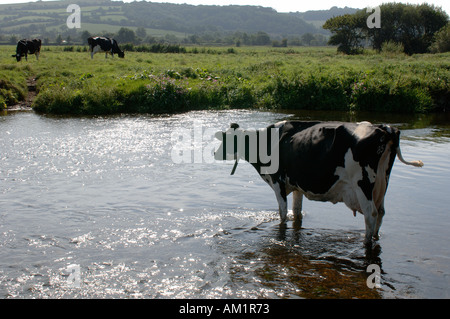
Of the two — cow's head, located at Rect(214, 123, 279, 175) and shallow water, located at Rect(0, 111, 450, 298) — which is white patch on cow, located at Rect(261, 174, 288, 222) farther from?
shallow water, located at Rect(0, 111, 450, 298)

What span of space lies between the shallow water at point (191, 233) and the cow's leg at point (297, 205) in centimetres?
22

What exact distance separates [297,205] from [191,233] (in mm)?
2054

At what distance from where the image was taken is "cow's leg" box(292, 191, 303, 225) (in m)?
8.67

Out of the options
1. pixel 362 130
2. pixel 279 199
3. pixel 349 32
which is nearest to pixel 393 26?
pixel 349 32

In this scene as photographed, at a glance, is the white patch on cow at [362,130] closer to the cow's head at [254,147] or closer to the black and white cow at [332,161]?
the black and white cow at [332,161]

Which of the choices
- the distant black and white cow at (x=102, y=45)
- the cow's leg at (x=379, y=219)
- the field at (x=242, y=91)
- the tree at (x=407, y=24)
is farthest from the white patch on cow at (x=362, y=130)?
the tree at (x=407, y=24)

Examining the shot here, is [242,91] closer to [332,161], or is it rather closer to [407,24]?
[332,161]

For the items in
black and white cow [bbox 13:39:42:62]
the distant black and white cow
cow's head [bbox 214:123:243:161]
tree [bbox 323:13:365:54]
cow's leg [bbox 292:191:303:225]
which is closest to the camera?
cow's leg [bbox 292:191:303:225]

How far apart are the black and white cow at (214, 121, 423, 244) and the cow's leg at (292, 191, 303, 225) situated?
0.06ft

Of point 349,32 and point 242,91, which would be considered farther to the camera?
point 349,32

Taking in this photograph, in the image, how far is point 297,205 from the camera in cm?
878

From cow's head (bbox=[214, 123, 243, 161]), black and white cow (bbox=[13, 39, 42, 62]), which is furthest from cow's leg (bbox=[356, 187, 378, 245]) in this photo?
black and white cow (bbox=[13, 39, 42, 62])

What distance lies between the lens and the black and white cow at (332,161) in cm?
701
